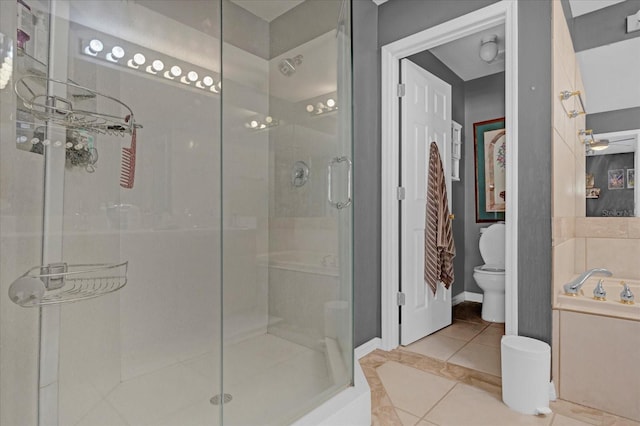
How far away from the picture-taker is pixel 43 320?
4.41 ft

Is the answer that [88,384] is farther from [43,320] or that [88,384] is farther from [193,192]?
[193,192]

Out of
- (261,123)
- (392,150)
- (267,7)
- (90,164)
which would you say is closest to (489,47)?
(392,150)

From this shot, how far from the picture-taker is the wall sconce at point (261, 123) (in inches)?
76.8

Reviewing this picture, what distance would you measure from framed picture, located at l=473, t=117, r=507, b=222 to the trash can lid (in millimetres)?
2059

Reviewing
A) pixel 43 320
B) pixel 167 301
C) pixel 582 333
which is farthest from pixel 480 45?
pixel 43 320

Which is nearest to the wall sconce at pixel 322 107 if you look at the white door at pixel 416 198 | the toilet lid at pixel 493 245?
the white door at pixel 416 198

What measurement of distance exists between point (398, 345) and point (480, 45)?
→ 2.55 metres

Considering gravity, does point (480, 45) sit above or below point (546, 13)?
above

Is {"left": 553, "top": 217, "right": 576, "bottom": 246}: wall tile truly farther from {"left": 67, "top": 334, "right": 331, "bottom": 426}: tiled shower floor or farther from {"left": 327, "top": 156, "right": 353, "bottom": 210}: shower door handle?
{"left": 67, "top": 334, "right": 331, "bottom": 426}: tiled shower floor

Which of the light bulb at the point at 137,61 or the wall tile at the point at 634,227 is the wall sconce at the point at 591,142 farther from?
the light bulb at the point at 137,61

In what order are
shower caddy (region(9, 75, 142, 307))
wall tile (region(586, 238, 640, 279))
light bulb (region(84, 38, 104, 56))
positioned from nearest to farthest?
1. shower caddy (region(9, 75, 142, 307))
2. light bulb (region(84, 38, 104, 56))
3. wall tile (region(586, 238, 640, 279))

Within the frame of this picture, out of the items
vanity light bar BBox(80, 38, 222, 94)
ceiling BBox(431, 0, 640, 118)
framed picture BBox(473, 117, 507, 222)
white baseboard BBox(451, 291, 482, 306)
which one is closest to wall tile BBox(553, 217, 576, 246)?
ceiling BBox(431, 0, 640, 118)

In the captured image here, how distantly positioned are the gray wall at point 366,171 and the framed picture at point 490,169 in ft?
5.81

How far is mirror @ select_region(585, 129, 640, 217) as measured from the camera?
2186 millimetres
